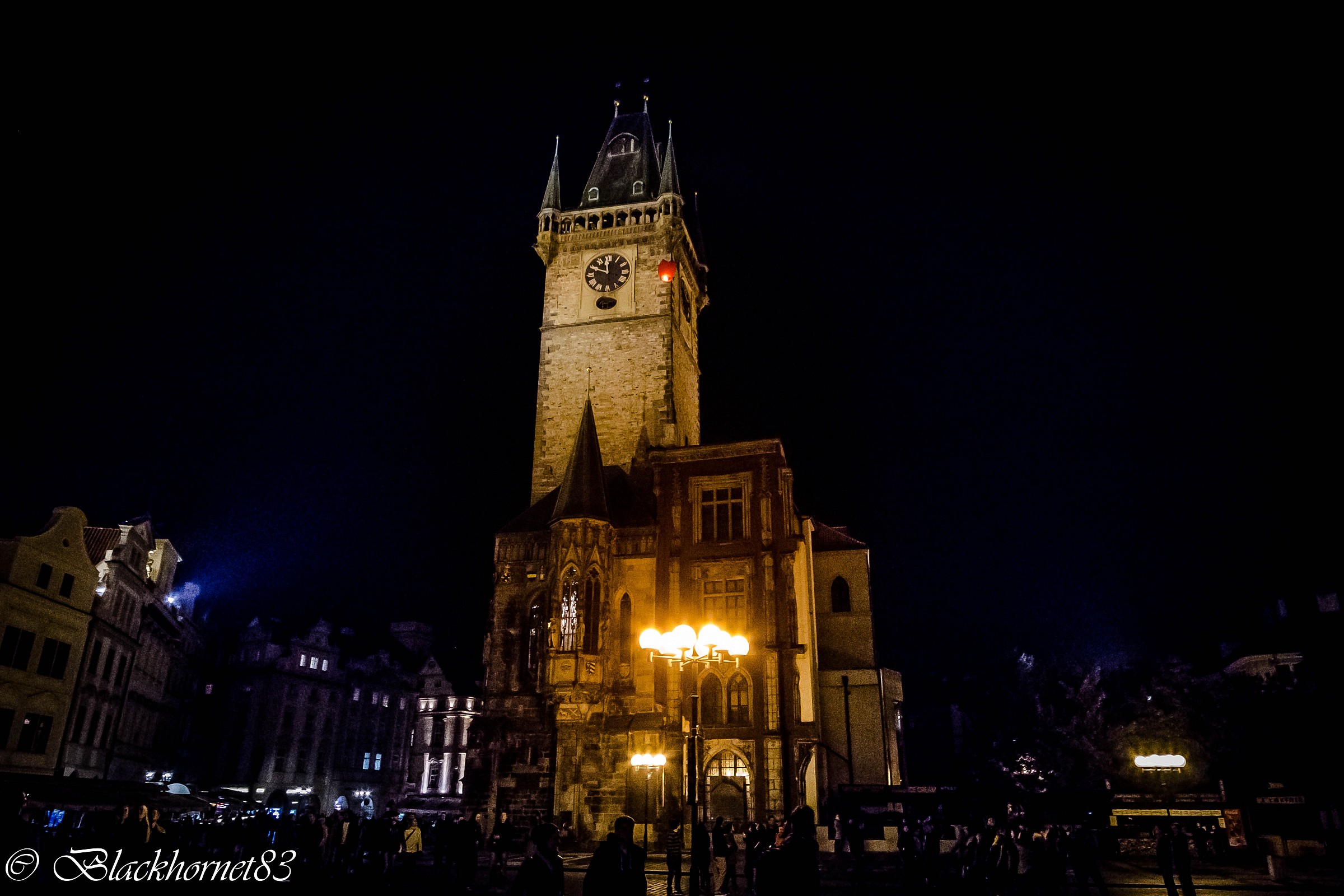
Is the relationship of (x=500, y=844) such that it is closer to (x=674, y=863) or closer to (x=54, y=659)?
(x=674, y=863)

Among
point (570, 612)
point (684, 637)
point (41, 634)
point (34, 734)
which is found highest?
point (570, 612)

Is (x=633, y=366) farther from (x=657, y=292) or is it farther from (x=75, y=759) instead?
(x=75, y=759)

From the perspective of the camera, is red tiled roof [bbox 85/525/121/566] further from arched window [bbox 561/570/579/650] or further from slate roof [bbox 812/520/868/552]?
slate roof [bbox 812/520/868/552]

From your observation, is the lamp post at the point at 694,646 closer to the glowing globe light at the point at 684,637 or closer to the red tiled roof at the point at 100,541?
the glowing globe light at the point at 684,637

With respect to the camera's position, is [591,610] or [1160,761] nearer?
[591,610]

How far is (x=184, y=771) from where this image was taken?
67312 mm

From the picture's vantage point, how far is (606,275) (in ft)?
158

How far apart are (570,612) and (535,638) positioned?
134 inches

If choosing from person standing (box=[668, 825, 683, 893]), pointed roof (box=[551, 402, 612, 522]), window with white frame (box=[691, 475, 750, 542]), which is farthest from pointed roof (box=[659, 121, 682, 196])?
person standing (box=[668, 825, 683, 893])

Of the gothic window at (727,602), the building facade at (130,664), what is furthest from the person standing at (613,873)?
the building facade at (130,664)

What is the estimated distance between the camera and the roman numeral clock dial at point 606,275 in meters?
47.3

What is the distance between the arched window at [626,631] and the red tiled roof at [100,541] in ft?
83.1

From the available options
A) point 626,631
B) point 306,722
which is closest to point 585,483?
point 626,631

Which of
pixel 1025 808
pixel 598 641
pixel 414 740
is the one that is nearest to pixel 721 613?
pixel 598 641
